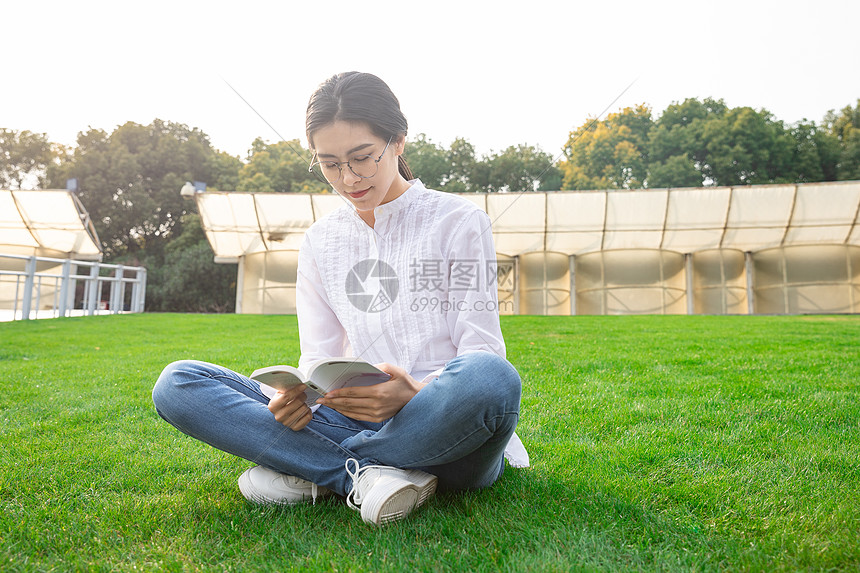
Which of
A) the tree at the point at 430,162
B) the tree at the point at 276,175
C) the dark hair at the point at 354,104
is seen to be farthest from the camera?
the tree at the point at 276,175

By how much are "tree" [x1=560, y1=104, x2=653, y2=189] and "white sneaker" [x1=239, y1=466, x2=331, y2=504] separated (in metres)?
23.9

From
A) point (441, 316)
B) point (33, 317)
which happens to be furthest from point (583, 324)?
point (33, 317)

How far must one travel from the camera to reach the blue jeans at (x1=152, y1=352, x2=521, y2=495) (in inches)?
64.7

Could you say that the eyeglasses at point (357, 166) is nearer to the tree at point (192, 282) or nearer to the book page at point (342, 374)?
the book page at point (342, 374)

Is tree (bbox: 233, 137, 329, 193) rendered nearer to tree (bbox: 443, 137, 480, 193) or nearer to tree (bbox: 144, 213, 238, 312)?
tree (bbox: 144, 213, 238, 312)

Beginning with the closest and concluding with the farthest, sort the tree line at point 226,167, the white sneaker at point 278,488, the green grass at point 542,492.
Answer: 1. the green grass at point 542,492
2. the white sneaker at point 278,488
3. the tree line at point 226,167

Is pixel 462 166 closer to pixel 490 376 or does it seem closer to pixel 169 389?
pixel 169 389

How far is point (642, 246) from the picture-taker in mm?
17406

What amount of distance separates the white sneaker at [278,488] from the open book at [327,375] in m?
0.40

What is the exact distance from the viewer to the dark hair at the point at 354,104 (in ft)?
6.72

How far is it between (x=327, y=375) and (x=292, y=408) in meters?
0.26

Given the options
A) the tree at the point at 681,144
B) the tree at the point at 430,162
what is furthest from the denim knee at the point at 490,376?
the tree at the point at 681,144

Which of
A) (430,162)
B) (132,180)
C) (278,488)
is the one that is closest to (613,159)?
(430,162)

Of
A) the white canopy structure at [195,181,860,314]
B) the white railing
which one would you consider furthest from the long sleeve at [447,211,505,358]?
the white canopy structure at [195,181,860,314]
